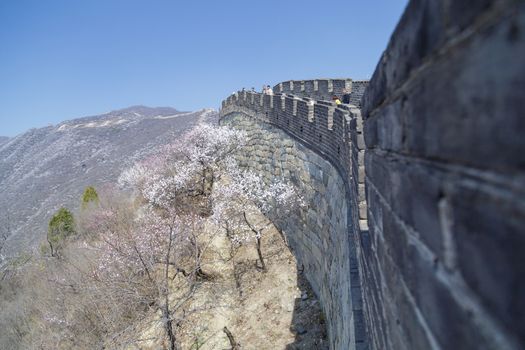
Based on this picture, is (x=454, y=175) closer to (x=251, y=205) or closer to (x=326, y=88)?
(x=251, y=205)

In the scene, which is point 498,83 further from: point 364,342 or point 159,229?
point 159,229

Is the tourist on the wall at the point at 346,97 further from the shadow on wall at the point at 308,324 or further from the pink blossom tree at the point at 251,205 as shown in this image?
the shadow on wall at the point at 308,324

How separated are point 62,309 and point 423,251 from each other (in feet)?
44.3

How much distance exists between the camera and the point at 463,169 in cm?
61

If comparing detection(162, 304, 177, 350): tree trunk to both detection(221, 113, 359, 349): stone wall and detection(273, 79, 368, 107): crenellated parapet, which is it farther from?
detection(273, 79, 368, 107): crenellated parapet

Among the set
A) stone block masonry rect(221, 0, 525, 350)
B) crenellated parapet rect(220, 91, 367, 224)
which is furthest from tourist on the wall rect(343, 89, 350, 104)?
stone block masonry rect(221, 0, 525, 350)

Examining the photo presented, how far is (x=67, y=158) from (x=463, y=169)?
65087mm

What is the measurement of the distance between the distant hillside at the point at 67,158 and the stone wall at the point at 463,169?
32364 millimetres

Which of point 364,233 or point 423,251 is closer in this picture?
point 423,251

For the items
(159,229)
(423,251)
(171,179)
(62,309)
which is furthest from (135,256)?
(423,251)

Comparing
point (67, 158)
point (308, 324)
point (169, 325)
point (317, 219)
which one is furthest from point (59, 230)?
point (67, 158)

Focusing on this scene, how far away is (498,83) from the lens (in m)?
0.49

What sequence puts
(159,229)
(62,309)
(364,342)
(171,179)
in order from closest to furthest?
1. (364,342)
2. (62,309)
3. (159,229)
4. (171,179)

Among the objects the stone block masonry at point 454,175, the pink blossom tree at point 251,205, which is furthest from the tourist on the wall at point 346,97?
the stone block masonry at point 454,175
